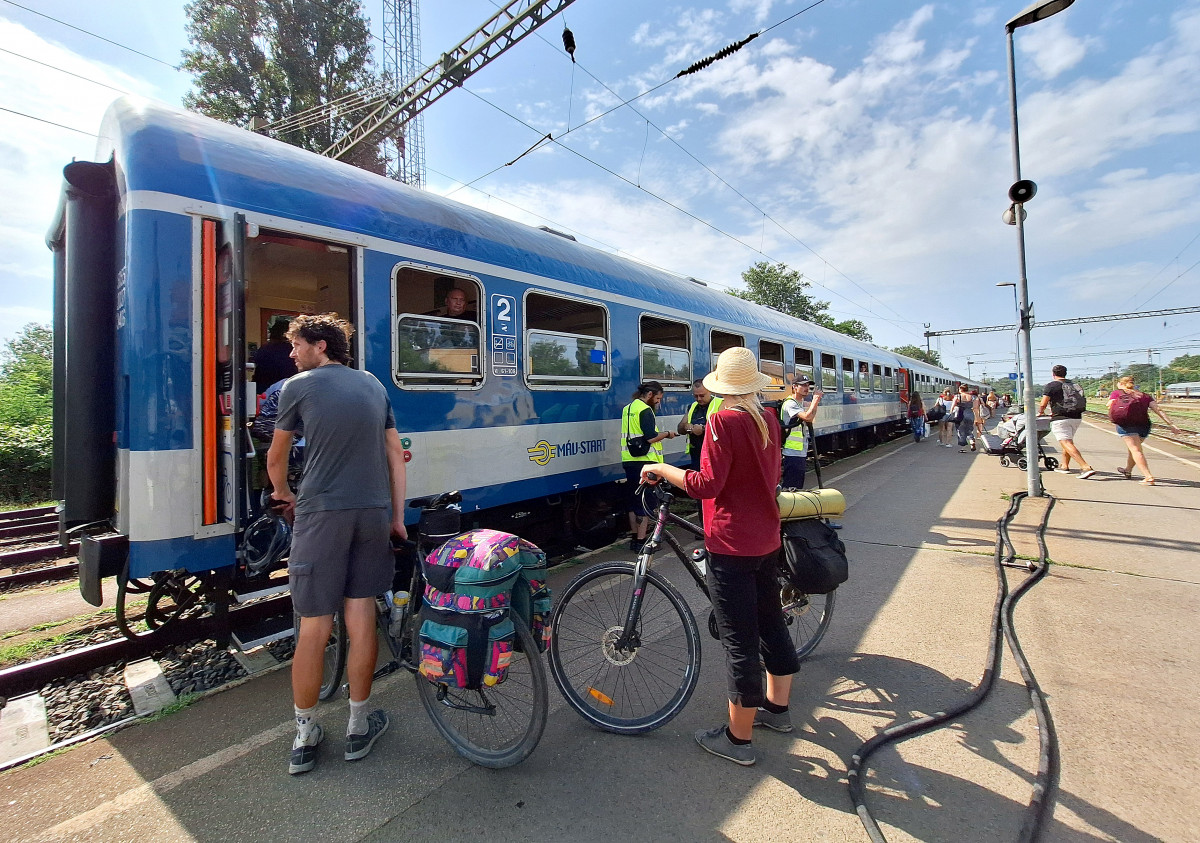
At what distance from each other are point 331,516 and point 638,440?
3.23 meters

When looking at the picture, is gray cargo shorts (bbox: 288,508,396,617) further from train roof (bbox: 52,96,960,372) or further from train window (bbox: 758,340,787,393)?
train window (bbox: 758,340,787,393)

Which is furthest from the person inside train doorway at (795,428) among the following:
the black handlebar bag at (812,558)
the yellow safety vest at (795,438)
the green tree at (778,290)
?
the green tree at (778,290)

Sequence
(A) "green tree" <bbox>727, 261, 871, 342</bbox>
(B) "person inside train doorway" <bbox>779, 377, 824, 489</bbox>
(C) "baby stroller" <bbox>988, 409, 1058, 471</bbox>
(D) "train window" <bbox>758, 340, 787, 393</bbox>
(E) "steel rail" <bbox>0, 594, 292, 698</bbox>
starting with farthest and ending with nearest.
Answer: (A) "green tree" <bbox>727, 261, 871, 342</bbox>, (C) "baby stroller" <bbox>988, 409, 1058, 471</bbox>, (D) "train window" <bbox>758, 340, 787, 393</bbox>, (B) "person inside train doorway" <bbox>779, 377, 824, 489</bbox>, (E) "steel rail" <bbox>0, 594, 292, 698</bbox>

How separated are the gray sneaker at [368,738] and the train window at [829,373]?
11407 millimetres

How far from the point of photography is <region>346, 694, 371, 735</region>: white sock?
2537 mm

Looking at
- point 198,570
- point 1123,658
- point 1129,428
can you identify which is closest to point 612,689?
point 198,570

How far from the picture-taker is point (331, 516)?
2439 millimetres

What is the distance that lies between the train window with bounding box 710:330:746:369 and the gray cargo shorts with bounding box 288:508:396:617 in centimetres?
597

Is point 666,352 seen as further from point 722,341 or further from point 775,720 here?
point 775,720

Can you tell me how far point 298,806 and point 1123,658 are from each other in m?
4.38

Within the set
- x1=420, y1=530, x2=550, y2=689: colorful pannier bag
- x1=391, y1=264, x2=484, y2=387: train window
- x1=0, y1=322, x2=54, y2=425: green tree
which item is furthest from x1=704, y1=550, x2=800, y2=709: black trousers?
x1=0, y1=322, x2=54, y2=425: green tree

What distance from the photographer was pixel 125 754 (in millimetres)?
2619

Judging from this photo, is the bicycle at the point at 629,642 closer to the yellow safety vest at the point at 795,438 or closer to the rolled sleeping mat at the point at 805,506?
the rolled sleeping mat at the point at 805,506

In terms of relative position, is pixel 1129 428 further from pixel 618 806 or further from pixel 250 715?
pixel 250 715
